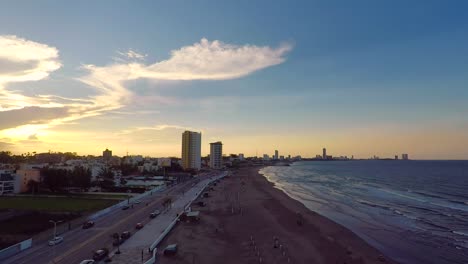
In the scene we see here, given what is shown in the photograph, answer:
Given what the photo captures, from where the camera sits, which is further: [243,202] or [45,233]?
[243,202]

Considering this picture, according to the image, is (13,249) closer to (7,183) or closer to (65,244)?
(65,244)

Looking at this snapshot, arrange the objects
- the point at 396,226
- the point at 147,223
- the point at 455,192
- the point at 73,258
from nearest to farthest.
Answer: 1. the point at 73,258
2. the point at 147,223
3. the point at 396,226
4. the point at 455,192

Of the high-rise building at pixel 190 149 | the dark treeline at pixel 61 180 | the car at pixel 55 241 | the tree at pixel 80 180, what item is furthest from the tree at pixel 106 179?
the high-rise building at pixel 190 149

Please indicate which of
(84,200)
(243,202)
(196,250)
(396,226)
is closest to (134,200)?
(84,200)

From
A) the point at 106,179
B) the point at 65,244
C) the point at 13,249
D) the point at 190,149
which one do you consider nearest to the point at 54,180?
the point at 106,179

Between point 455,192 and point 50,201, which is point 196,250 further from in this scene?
point 455,192

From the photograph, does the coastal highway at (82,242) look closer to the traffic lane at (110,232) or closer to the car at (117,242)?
the traffic lane at (110,232)

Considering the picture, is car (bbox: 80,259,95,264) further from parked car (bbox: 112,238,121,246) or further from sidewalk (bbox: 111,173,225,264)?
parked car (bbox: 112,238,121,246)
